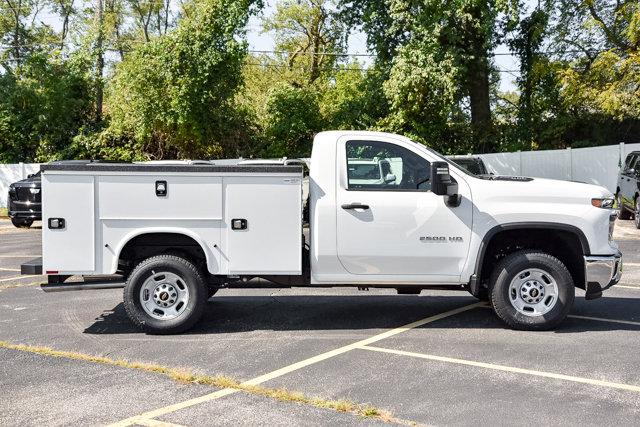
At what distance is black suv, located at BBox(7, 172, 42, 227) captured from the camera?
19453 millimetres

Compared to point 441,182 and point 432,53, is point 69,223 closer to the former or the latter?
point 441,182

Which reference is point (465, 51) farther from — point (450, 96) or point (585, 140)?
point (585, 140)

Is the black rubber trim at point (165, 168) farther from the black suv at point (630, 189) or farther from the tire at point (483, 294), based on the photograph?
the black suv at point (630, 189)

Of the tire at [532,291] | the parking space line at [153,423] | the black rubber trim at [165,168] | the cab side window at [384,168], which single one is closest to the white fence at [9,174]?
the black rubber trim at [165,168]

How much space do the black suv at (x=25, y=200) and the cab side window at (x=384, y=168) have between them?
14.5 m

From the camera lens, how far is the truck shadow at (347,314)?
7602mm

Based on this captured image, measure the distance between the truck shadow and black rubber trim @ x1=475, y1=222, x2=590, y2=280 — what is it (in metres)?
0.82

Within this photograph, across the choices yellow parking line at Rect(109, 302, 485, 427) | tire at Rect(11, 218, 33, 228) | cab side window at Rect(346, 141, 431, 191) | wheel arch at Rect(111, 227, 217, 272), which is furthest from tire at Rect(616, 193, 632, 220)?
tire at Rect(11, 218, 33, 228)

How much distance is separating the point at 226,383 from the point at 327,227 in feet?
7.18

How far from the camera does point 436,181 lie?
6973mm

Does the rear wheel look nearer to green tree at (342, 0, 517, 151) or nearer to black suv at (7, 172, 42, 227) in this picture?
green tree at (342, 0, 517, 151)

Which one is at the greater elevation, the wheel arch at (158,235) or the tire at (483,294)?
the wheel arch at (158,235)

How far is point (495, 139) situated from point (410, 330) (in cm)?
2251

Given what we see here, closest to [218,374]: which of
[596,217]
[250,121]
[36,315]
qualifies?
[36,315]
